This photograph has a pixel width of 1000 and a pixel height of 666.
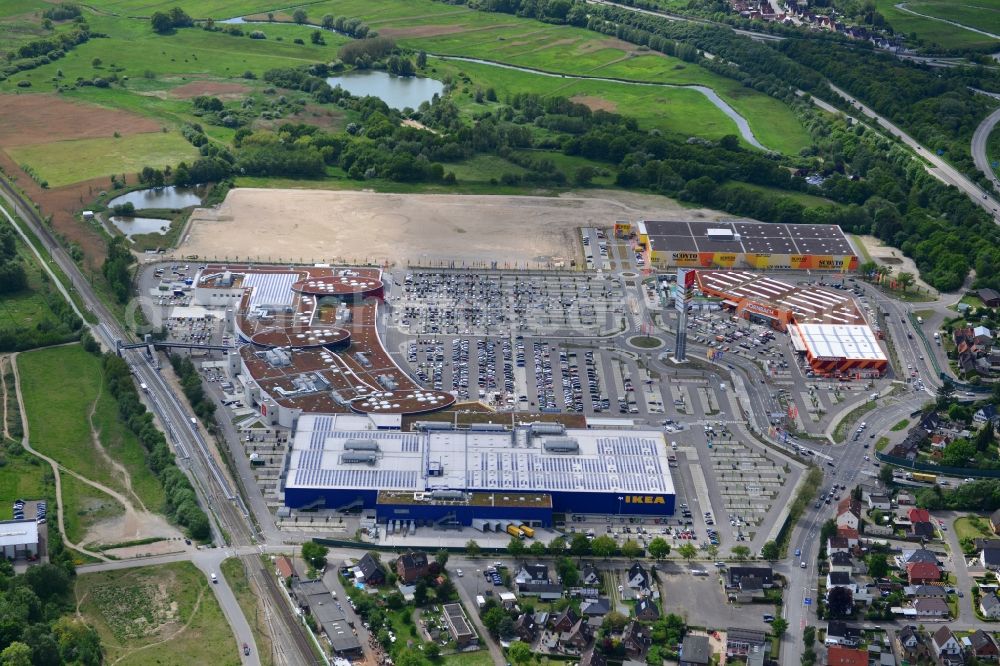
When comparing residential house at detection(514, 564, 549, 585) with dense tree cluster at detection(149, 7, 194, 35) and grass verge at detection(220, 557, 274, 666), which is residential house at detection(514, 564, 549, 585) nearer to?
grass verge at detection(220, 557, 274, 666)

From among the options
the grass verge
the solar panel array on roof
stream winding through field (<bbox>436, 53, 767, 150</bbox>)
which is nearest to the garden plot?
the grass verge

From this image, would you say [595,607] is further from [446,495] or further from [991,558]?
[991,558]

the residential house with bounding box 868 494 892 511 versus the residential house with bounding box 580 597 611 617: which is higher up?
the residential house with bounding box 868 494 892 511

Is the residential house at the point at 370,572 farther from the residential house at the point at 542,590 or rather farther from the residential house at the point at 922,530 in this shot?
the residential house at the point at 922,530

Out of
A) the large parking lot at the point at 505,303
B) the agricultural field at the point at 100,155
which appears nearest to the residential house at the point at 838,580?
the large parking lot at the point at 505,303

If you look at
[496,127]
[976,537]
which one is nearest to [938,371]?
[976,537]

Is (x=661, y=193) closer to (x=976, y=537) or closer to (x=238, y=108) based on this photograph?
(x=238, y=108)
